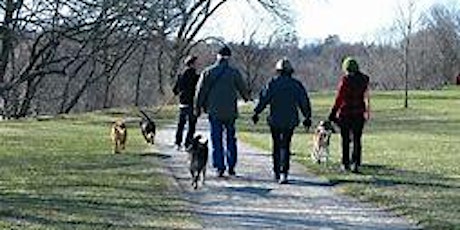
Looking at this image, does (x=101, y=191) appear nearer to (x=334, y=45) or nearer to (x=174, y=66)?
(x=174, y=66)

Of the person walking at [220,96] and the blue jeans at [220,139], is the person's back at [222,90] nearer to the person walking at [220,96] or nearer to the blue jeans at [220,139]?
the person walking at [220,96]

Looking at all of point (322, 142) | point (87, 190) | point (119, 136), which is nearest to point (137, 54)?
point (119, 136)

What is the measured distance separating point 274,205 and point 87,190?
11.2 ft

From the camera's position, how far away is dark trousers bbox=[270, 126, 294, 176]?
16219mm

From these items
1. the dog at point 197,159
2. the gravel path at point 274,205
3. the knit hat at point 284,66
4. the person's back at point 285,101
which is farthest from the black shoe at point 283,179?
the knit hat at point 284,66

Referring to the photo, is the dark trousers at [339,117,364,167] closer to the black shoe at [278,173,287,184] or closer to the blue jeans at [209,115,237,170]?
the black shoe at [278,173,287,184]

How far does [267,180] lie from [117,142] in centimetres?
751

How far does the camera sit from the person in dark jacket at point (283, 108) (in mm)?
16219

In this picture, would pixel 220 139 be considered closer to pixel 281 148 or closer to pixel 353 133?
pixel 281 148

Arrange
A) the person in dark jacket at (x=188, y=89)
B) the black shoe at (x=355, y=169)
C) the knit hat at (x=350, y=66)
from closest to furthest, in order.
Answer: the knit hat at (x=350, y=66) < the black shoe at (x=355, y=169) < the person in dark jacket at (x=188, y=89)

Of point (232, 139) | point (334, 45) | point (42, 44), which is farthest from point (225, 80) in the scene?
point (334, 45)

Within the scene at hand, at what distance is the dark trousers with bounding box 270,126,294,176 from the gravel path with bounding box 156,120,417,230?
29 cm

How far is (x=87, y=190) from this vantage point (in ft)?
51.3

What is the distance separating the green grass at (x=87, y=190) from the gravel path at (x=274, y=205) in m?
0.39
